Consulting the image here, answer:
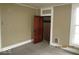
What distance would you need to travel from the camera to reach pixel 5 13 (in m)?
3.41

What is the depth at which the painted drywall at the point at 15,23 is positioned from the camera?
11.2 feet

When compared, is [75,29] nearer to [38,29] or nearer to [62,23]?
[62,23]

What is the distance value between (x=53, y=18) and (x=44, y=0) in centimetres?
298

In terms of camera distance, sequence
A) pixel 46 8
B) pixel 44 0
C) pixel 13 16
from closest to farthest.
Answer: pixel 44 0 < pixel 13 16 < pixel 46 8

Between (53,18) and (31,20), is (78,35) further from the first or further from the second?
(31,20)

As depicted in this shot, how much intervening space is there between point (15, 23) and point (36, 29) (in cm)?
126

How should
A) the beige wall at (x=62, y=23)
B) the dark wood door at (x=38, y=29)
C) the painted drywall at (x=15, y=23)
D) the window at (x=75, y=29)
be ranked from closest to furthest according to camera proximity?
the window at (x=75, y=29)
the painted drywall at (x=15, y=23)
the beige wall at (x=62, y=23)
the dark wood door at (x=38, y=29)

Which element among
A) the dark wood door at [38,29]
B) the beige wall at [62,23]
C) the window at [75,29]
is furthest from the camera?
the dark wood door at [38,29]

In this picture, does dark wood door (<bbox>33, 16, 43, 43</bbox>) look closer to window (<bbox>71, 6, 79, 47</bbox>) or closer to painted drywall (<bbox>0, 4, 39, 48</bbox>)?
painted drywall (<bbox>0, 4, 39, 48</bbox>)

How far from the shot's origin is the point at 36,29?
4820 mm

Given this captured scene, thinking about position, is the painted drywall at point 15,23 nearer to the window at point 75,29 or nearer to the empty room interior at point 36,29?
the empty room interior at point 36,29

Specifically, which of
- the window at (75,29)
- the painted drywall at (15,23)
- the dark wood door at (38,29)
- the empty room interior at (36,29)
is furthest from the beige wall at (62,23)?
the painted drywall at (15,23)

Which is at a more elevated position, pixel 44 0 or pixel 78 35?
pixel 44 0
